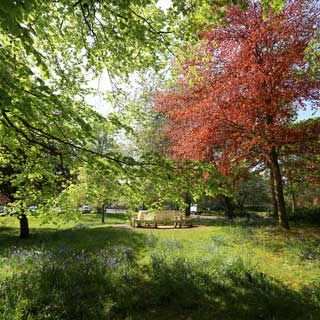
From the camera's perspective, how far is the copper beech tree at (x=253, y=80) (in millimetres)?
8086

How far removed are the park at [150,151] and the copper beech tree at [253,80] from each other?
5 cm

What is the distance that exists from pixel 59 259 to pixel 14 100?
5.72 metres

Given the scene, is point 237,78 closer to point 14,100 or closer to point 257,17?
point 257,17

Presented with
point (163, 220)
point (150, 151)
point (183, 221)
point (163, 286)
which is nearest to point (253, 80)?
point (150, 151)

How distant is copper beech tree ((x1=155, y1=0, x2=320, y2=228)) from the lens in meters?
8.09

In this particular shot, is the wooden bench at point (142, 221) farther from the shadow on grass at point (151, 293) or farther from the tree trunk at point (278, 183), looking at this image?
the shadow on grass at point (151, 293)

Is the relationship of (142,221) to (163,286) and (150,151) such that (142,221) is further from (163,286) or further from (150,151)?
(150,151)

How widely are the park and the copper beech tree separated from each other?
0.05 metres

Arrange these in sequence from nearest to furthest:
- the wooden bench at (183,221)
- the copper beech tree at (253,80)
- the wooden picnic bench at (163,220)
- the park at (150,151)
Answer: the park at (150,151) < the copper beech tree at (253,80) < the wooden bench at (183,221) < the wooden picnic bench at (163,220)

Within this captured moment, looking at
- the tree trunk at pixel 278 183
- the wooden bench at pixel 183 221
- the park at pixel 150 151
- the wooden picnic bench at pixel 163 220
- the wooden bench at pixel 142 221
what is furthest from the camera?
the wooden bench at pixel 142 221

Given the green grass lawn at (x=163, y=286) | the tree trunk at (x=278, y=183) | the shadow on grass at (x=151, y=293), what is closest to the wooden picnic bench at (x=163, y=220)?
the tree trunk at (x=278, y=183)

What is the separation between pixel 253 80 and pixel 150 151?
17.8 feet

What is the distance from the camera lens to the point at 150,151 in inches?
177

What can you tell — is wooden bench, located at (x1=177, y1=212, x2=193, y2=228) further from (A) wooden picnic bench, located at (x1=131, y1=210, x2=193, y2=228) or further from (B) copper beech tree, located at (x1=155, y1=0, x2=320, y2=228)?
(B) copper beech tree, located at (x1=155, y1=0, x2=320, y2=228)
